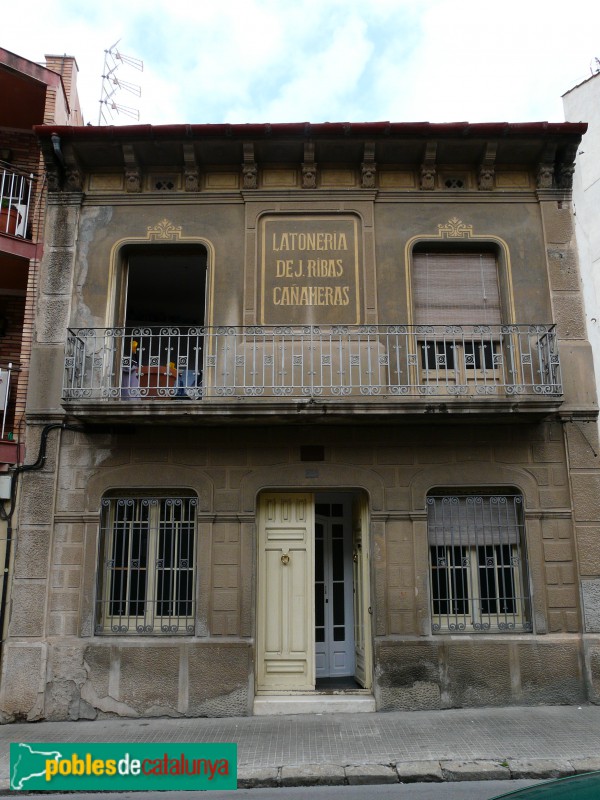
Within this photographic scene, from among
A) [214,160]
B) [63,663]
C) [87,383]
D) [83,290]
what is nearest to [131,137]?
[214,160]

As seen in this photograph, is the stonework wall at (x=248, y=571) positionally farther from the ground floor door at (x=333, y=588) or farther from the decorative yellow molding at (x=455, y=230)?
the decorative yellow molding at (x=455, y=230)

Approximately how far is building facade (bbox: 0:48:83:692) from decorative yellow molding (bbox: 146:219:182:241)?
1549 millimetres

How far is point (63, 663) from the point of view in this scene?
7.70 metres

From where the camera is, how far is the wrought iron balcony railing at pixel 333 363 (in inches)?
324

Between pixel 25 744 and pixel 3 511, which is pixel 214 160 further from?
pixel 25 744

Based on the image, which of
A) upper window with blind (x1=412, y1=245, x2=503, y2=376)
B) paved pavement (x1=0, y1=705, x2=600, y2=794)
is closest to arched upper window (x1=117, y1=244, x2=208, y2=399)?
upper window with blind (x1=412, y1=245, x2=503, y2=376)

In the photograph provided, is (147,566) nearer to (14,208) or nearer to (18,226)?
(18,226)

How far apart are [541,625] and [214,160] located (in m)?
7.62

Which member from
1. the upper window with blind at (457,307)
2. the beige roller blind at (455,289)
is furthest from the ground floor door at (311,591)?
the beige roller blind at (455,289)

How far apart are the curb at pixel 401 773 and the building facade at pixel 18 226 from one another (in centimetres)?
390

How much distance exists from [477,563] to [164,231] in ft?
20.5

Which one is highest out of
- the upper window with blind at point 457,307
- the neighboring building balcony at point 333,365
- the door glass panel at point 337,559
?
the upper window with blind at point 457,307

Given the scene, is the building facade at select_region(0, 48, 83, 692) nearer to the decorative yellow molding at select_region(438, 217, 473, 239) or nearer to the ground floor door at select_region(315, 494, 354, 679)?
the ground floor door at select_region(315, 494, 354, 679)

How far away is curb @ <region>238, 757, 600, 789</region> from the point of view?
19.2 feet
